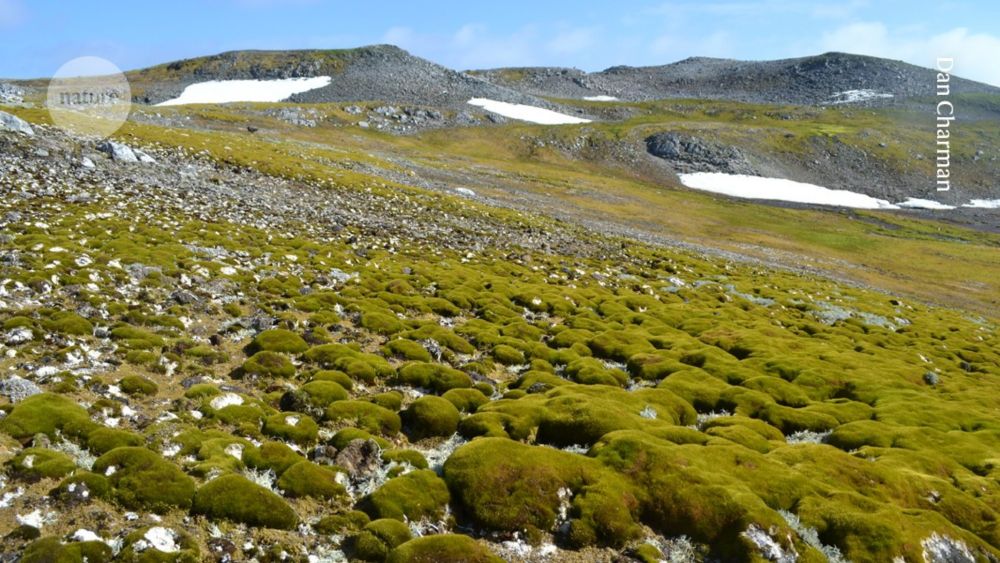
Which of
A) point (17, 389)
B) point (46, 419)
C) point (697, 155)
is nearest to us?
point (46, 419)

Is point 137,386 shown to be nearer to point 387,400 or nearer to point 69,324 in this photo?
point 69,324

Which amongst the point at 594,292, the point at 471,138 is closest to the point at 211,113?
the point at 471,138

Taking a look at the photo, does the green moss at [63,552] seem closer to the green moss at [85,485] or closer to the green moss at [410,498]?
the green moss at [85,485]

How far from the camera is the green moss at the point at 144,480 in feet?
34.2

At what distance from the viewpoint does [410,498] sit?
12.0 m

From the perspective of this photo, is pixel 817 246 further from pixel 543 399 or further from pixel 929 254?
pixel 543 399

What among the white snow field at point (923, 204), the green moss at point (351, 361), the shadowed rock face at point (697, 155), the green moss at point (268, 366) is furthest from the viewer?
the shadowed rock face at point (697, 155)

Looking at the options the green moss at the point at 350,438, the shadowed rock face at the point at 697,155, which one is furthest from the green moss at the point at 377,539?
the shadowed rock face at the point at 697,155

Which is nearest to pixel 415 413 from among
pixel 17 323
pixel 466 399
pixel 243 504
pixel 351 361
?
pixel 466 399

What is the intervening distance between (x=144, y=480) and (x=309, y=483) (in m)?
2.94

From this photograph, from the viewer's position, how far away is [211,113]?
4948 inches

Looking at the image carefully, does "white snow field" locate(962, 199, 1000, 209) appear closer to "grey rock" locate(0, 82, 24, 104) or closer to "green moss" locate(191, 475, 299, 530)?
"green moss" locate(191, 475, 299, 530)

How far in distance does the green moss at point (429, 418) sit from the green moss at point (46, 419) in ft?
23.7

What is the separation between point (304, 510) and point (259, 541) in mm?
1337
